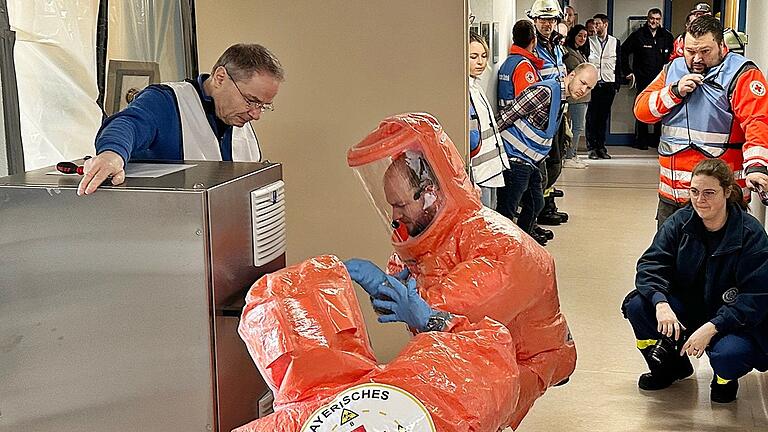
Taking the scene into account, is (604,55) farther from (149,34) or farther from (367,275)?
(367,275)

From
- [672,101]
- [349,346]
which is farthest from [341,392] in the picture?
[672,101]

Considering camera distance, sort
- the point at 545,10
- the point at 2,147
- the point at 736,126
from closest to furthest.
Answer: the point at 2,147 → the point at 736,126 → the point at 545,10

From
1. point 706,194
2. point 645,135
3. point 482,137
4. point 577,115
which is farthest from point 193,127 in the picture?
point 645,135

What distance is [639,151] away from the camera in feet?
32.5

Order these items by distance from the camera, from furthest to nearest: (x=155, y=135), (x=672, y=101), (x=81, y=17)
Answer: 1. (x=672, y=101)
2. (x=81, y=17)
3. (x=155, y=135)

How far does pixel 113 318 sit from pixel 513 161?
12.6ft

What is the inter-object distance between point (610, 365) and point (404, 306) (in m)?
2.28

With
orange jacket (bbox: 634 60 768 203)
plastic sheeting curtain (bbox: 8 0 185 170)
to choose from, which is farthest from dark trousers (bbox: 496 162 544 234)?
plastic sheeting curtain (bbox: 8 0 185 170)

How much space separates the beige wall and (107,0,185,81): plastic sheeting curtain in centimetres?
18

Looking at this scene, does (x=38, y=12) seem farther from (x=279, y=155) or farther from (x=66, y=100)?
(x=279, y=155)

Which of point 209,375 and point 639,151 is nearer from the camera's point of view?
point 209,375

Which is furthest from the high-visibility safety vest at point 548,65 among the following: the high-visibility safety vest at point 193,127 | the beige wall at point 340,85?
the high-visibility safety vest at point 193,127

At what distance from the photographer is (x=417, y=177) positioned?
189cm

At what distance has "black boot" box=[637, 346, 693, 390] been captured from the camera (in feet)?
11.1
